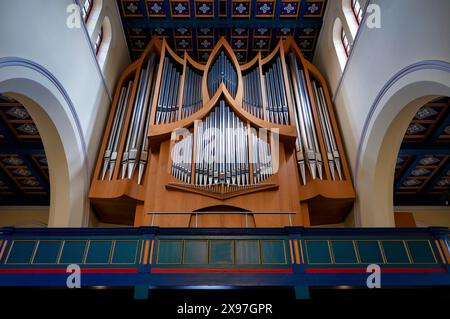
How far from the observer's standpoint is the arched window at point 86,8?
11188 millimetres

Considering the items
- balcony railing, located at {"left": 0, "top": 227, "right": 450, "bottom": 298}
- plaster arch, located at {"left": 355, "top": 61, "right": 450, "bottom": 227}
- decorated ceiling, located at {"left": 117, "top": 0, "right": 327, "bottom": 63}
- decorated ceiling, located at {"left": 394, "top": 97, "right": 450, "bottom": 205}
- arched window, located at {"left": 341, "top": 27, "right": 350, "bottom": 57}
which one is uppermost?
decorated ceiling, located at {"left": 117, "top": 0, "right": 327, "bottom": 63}

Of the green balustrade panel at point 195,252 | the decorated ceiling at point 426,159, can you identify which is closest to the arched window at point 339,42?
the decorated ceiling at point 426,159

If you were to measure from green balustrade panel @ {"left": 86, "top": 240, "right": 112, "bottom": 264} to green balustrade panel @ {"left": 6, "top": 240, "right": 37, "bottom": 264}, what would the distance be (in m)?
1.05

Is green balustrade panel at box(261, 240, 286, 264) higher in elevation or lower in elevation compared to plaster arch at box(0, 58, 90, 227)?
lower

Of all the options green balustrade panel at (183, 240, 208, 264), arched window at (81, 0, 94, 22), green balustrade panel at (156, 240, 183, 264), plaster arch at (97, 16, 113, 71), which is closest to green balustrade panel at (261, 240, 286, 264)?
green balustrade panel at (183, 240, 208, 264)

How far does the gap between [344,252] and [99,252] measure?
4532 mm

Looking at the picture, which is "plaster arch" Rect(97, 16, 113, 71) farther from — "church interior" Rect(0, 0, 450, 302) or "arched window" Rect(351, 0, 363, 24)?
"arched window" Rect(351, 0, 363, 24)

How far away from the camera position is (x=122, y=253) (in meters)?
7.83

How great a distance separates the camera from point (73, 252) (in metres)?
7.86

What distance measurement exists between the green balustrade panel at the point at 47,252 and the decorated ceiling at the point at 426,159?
8952mm

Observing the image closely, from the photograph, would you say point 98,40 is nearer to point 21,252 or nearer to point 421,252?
point 21,252

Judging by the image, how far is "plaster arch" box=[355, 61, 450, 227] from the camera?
9227 mm

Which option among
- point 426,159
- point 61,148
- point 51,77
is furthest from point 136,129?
point 426,159
